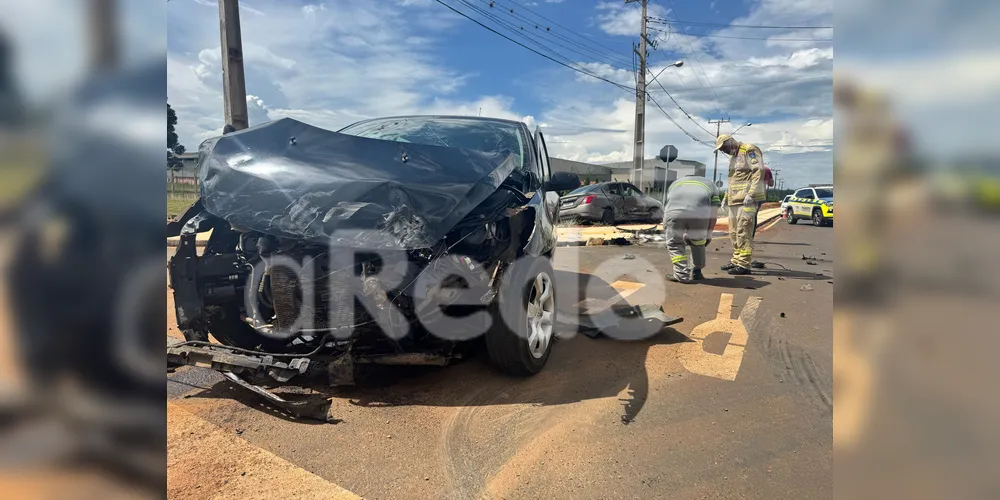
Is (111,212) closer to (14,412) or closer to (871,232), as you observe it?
(14,412)

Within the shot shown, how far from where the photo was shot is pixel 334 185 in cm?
279

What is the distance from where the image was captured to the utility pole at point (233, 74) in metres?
4.32

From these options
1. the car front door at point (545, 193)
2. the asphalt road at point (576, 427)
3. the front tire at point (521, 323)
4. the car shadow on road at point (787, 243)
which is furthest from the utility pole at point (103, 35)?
the car shadow on road at point (787, 243)

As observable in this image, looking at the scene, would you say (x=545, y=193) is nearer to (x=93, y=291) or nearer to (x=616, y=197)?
(x=93, y=291)

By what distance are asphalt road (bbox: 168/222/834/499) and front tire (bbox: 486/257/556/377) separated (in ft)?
0.48

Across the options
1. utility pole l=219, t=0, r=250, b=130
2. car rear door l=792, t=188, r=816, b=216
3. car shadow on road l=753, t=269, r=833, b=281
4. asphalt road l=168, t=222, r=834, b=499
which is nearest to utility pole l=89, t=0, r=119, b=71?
asphalt road l=168, t=222, r=834, b=499

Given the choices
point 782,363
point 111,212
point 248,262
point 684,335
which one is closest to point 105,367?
point 111,212

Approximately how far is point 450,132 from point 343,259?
83.9 inches

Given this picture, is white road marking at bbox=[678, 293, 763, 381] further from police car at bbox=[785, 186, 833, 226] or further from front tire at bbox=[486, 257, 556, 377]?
police car at bbox=[785, 186, 833, 226]

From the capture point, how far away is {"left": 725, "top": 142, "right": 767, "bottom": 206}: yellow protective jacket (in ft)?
23.8

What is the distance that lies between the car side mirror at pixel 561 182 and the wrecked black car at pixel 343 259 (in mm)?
1239

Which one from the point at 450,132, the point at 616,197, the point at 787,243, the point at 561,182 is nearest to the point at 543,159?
the point at 561,182

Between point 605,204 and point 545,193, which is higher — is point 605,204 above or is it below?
above

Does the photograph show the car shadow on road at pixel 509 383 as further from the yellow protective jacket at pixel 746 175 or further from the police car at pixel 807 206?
the police car at pixel 807 206
